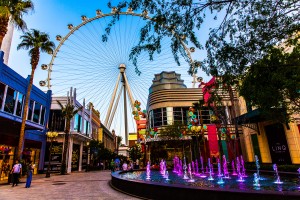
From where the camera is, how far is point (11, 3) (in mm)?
17609

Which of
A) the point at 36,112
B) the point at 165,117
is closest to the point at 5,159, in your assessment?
the point at 36,112

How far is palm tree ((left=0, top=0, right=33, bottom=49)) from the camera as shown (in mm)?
16453

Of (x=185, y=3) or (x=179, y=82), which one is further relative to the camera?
(x=179, y=82)

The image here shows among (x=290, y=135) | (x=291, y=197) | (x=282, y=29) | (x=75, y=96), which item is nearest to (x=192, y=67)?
(x=282, y=29)

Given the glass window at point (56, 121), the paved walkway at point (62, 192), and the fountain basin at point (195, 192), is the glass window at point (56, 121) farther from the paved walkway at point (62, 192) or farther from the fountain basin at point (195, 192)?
the fountain basin at point (195, 192)

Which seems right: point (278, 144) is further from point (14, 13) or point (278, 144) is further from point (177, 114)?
point (14, 13)

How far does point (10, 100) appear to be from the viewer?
818 inches

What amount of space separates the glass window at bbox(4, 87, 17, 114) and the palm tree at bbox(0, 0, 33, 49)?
249 inches

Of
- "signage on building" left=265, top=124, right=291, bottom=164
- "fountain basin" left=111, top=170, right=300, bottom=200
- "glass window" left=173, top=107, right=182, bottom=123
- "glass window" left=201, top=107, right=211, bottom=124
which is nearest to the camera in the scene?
"fountain basin" left=111, top=170, right=300, bottom=200

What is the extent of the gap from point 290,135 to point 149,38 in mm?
22944

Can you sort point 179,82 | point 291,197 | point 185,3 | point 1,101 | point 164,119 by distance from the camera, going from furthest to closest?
point 179,82
point 164,119
point 1,101
point 185,3
point 291,197

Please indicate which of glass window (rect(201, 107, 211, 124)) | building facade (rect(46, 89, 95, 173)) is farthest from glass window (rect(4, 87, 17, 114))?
glass window (rect(201, 107, 211, 124))

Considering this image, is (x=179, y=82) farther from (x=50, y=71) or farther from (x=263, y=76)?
(x=263, y=76)

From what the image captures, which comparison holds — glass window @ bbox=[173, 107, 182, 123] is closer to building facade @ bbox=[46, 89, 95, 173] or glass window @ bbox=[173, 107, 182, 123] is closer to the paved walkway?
building facade @ bbox=[46, 89, 95, 173]
